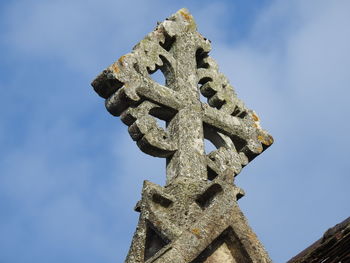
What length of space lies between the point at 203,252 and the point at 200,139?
1.54 metres

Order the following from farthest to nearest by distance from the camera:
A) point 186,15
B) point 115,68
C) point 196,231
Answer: point 186,15, point 115,68, point 196,231

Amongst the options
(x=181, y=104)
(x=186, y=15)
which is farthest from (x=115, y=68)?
(x=186, y=15)

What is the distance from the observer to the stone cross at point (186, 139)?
23.1 ft

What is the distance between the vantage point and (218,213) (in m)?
7.13

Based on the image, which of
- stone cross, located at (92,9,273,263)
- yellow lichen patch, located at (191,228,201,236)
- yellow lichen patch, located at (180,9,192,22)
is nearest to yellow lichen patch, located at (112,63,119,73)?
stone cross, located at (92,9,273,263)

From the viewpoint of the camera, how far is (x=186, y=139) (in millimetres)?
8125

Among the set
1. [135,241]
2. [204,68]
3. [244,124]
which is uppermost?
[204,68]

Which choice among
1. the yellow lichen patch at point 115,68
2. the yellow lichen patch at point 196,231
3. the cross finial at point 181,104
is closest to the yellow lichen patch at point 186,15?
the cross finial at point 181,104

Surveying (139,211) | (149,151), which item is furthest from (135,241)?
(149,151)

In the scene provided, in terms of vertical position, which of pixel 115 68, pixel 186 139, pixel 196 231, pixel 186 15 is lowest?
pixel 196 231

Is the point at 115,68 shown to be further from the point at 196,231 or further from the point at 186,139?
the point at 196,231

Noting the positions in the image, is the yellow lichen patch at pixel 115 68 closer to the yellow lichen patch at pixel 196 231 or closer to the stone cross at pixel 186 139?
the stone cross at pixel 186 139

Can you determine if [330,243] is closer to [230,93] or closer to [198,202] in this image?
[198,202]

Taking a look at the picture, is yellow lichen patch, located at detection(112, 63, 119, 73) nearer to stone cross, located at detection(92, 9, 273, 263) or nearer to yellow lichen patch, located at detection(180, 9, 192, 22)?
stone cross, located at detection(92, 9, 273, 263)
